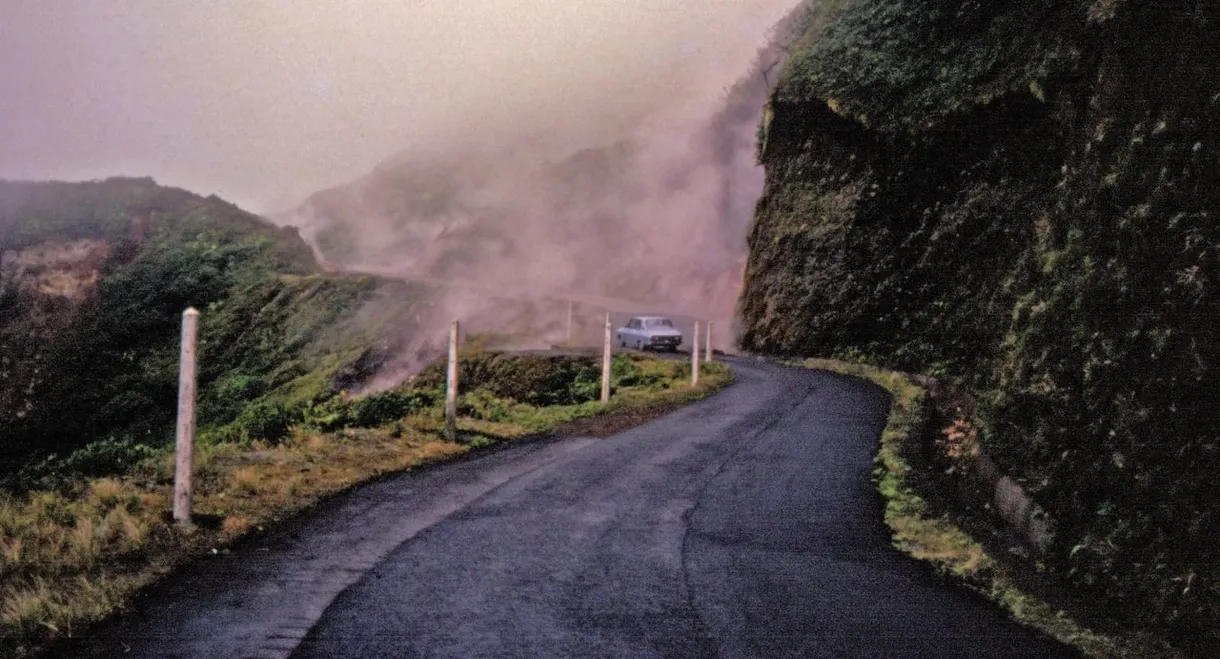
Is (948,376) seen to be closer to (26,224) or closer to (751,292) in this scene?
(751,292)

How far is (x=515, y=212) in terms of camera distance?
71.8 meters

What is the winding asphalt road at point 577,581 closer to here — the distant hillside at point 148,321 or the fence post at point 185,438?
the fence post at point 185,438

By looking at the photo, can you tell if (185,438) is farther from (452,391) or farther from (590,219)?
(590,219)

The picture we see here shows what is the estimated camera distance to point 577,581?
4727 mm

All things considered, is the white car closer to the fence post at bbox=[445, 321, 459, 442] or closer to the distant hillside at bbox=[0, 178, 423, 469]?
the distant hillside at bbox=[0, 178, 423, 469]

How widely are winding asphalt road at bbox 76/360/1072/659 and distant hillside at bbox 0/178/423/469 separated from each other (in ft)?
71.1

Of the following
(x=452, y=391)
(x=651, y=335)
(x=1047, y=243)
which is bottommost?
(x=452, y=391)

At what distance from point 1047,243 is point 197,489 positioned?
10.4 m

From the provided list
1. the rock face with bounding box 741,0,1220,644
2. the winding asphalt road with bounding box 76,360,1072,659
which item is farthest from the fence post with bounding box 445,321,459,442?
the rock face with bounding box 741,0,1220,644

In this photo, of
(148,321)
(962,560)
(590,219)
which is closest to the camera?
(962,560)

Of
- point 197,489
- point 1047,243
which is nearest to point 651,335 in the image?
point 1047,243

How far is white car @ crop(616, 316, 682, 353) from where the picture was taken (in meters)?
29.5

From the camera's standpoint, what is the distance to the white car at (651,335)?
2955cm

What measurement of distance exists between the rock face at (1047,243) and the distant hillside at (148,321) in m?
18.0
